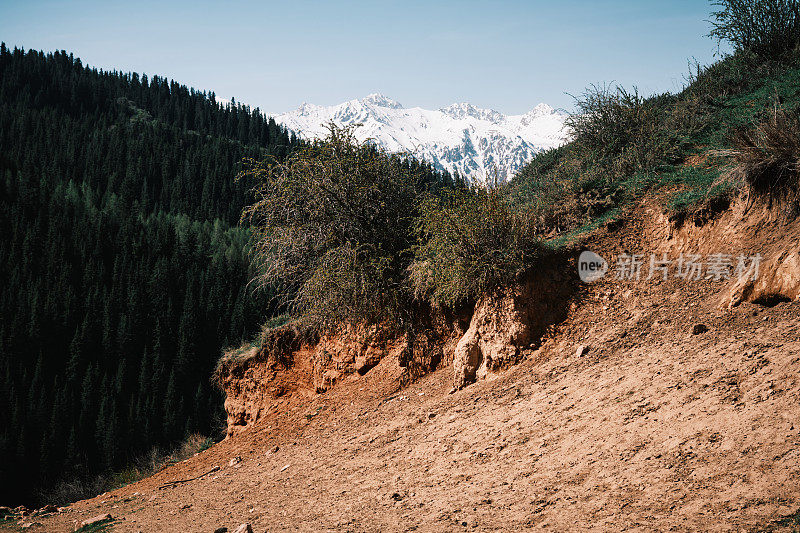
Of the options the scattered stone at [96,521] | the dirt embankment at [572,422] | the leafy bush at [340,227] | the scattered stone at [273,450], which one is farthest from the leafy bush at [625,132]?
the scattered stone at [96,521]

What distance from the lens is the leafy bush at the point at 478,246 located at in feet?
27.8

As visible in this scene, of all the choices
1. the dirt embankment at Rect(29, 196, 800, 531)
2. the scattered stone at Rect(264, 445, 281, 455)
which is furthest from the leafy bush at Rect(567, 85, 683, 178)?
the scattered stone at Rect(264, 445, 281, 455)

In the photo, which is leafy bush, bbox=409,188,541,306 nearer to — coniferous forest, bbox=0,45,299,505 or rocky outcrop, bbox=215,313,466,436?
rocky outcrop, bbox=215,313,466,436

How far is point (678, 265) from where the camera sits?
755 centimetres

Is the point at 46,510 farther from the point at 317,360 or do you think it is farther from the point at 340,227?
the point at 340,227

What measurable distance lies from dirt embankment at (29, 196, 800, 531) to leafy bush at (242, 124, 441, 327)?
1.25 m

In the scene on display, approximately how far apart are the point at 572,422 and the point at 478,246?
144 inches

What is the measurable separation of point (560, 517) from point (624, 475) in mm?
746

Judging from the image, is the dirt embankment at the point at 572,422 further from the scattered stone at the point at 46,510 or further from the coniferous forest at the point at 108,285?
the coniferous forest at the point at 108,285

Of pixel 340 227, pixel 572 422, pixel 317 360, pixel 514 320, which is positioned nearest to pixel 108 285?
pixel 317 360

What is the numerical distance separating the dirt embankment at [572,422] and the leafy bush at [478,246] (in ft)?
1.45

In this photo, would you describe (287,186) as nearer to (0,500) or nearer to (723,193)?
(723,193)

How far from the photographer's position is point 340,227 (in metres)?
11.5

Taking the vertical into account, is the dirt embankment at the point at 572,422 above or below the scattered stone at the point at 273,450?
above
